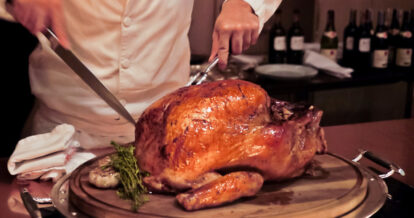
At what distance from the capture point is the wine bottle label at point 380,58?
12.5ft

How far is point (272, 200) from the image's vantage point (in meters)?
1.16

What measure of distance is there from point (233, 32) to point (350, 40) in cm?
275

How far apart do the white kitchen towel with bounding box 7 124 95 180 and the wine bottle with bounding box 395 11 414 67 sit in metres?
3.08

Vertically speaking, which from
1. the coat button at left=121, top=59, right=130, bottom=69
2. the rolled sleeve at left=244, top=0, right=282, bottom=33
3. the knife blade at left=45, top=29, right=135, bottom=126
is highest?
the rolled sleeve at left=244, top=0, right=282, bottom=33

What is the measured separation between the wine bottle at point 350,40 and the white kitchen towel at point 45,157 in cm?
292

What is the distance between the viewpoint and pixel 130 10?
Result: 1729 millimetres

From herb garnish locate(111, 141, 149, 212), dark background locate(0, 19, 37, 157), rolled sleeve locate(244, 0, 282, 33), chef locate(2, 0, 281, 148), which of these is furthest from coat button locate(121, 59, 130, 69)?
dark background locate(0, 19, 37, 157)

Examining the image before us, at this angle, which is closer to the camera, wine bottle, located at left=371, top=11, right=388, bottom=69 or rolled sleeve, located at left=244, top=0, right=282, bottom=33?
rolled sleeve, located at left=244, top=0, right=282, bottom=33

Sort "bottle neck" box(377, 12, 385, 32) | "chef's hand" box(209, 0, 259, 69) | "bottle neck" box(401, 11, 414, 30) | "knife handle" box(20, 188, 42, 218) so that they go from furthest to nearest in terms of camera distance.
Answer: "bottle neck" box(401, 11, 414, 30)
"bottle neck" box(377, 12, 385, 32)
"chef's hand" box(209, 0, 259, 69)
"knife handle" box(20, 188, 42, 218)

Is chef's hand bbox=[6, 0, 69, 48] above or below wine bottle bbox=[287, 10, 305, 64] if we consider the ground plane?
above

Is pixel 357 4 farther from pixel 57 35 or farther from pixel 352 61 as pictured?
pixel 57 35

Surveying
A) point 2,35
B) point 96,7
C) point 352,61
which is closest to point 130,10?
point 96,7

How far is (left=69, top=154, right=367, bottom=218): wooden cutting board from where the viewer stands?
42.8 inches

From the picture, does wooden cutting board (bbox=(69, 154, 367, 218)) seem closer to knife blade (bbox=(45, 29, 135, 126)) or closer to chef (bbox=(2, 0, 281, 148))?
knife blade (bbox=(45, 29, 135, 126))
